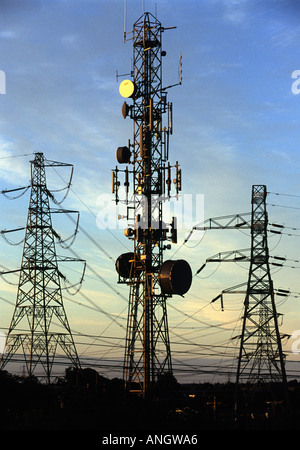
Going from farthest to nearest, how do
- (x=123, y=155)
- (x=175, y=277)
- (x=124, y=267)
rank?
1. (x=124, y=267)
2. (x=123, y=155)
3. (x=175, y=277)

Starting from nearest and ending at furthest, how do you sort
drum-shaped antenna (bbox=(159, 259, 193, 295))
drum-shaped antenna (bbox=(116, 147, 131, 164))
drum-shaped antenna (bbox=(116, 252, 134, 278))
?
1. drum-shaped antenna (bbox=(159, 259, 193, 295))
2. drum-shaped antenna (bbox=(116, 147, 131, 164))
3. drum-shaped antenna (bbox=(116, 252, 134, 278))

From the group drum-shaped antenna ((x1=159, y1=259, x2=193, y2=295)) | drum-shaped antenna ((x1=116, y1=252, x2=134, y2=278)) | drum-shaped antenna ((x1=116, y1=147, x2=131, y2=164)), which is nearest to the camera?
drum-shaped antenna ((x1=159, y1=259, x2=193, y2=295))

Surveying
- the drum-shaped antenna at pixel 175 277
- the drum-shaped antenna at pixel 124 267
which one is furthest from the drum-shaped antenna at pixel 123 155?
the drum-shaped antenna at pixel 175 277

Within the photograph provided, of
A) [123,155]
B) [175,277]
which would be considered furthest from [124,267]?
[123,155]

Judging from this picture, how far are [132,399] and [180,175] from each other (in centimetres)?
2250

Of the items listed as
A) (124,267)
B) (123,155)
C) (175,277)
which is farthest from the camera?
(124,267)

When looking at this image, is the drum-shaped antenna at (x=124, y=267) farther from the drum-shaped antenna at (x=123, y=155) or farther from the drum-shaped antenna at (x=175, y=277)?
the drum-shaped antenna at (x=123, y=155)

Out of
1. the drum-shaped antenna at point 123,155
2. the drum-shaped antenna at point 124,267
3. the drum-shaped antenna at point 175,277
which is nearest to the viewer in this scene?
the drum-shaped antenna at point 175,277

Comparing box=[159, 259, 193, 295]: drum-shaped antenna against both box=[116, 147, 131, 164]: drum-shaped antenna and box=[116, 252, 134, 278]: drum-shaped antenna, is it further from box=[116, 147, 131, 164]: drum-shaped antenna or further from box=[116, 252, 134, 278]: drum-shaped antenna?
box=[116, 147, 131, 164]: drum-shaped antenna

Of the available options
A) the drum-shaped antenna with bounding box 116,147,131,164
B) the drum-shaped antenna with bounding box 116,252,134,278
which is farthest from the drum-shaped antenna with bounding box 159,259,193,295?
the drum-shaped antenna with bounding box 116,147,131,164

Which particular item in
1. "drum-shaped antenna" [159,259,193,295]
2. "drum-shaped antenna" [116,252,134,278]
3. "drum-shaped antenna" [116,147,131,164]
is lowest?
"drum-shaped antenna" [159,259,193,295]

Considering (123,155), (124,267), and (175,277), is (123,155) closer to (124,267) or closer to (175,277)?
(124,267)

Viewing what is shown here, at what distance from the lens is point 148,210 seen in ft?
233
